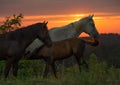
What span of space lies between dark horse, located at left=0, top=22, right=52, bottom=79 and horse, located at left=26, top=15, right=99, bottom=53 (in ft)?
6.51

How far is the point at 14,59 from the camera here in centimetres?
1504

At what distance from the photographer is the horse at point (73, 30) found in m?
18.1

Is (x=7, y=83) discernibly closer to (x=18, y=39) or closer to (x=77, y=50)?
(x=18, y=39)

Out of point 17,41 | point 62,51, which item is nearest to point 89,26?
point 62,51

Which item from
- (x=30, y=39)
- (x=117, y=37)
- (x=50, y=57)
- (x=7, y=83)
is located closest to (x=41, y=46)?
(x=50, y=57)

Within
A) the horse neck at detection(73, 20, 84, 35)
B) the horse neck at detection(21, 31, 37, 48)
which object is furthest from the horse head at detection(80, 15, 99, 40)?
the horse neck at detection(21, 31, 37, 48)

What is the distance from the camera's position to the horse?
18078mm

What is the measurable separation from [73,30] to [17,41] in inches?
138

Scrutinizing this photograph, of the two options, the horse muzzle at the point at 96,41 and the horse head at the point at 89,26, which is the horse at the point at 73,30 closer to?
the horse head at the point at 89,26

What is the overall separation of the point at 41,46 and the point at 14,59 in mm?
2369

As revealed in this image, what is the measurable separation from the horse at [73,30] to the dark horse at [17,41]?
198cm

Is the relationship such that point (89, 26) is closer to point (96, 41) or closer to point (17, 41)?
point (96, 41)

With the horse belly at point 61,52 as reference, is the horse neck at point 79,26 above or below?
above

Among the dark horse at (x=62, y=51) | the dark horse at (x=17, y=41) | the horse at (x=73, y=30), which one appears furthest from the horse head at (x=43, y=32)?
Result: the horse at (x=73, y=30)
